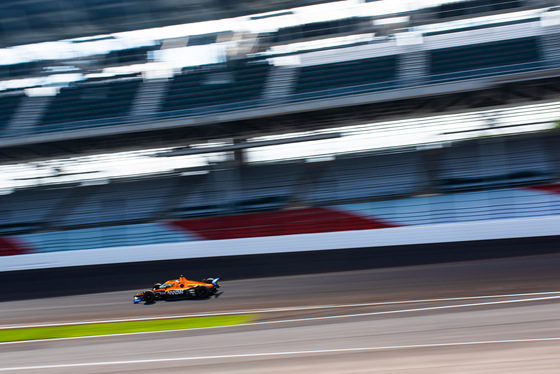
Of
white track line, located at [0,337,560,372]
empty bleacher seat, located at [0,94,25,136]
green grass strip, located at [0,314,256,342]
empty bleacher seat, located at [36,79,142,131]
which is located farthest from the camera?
empty bleacher seat, located at [0,94,25,136]

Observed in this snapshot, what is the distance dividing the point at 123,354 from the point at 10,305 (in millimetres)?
5162

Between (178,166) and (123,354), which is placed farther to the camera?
(178,166)

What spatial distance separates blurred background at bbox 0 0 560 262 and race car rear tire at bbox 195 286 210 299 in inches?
91.8

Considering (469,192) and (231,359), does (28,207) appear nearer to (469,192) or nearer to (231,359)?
(231,359)

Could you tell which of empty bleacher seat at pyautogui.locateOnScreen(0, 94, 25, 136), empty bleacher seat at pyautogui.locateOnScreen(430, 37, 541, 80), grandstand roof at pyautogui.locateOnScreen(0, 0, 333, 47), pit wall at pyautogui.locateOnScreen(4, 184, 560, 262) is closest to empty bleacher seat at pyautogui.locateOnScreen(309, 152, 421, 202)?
pit wall at pyautogui.locateOnScreen(4, 184, 560, 262)

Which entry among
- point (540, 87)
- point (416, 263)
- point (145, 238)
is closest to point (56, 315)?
point (145, 238)

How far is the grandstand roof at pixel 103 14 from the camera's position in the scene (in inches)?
459

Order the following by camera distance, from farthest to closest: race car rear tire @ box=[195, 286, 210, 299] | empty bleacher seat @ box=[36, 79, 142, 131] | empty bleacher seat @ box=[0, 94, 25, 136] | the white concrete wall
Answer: empty bleacher seat @ box=[0, 94, 25, 136] → empty bleacher seat @ box=[36, 79, 142, 131] → the white concrete wall → race car rear tire @ box=[195, 286, 210, 299]

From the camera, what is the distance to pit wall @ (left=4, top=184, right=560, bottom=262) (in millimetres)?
9055

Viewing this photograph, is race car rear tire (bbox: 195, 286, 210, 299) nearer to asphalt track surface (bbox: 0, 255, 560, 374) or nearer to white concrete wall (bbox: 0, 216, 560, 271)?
asphalt track surface (bbox: 0, 255, 560, 374)

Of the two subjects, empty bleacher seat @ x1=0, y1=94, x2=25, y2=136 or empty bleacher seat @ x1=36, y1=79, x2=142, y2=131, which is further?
empty bleacher seat @ x1=0, y1=94, x2=25, y2=136

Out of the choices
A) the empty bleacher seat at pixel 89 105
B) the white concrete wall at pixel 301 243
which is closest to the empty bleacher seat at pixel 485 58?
the white concrete wall at pixel 301 243

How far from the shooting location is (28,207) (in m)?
12.7

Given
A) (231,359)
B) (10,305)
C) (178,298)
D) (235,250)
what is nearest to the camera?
(231,359)
